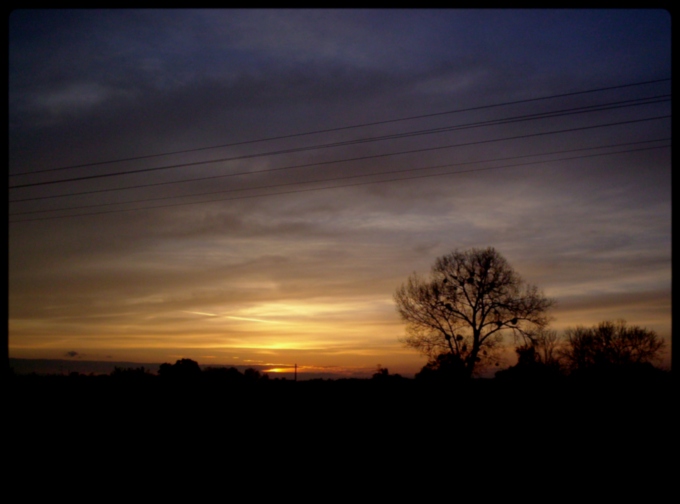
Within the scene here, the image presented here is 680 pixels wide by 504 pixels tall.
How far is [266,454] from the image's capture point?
37.8ft

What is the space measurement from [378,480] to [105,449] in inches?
238

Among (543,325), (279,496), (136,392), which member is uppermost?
(543,325)

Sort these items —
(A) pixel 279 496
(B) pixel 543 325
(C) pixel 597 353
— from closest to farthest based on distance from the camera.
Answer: (A) pixel 279 496 → (B) pixel 543 325 → (C) pixel 597 353

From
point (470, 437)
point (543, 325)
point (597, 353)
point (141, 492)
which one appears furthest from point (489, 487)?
point (597, 353)

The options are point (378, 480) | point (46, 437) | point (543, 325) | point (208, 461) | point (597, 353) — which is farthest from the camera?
point (597, 353)

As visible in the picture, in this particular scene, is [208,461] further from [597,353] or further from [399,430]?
[597,353]

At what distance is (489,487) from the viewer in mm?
9961

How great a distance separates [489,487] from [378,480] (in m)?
2.06

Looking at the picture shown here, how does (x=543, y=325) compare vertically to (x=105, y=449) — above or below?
above

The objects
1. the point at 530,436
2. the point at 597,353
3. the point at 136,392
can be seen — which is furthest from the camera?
the point at 597,353

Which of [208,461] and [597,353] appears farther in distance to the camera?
[597,353]

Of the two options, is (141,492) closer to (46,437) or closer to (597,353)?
(46,437)

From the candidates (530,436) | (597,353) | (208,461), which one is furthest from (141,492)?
(597,353)

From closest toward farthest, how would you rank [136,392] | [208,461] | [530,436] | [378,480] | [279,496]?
[279,496], [378,480], [208,461], [530,436], [136,392]
